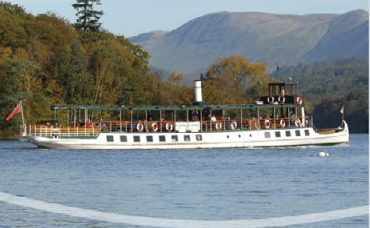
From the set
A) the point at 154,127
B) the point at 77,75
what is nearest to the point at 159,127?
the point at 154,127

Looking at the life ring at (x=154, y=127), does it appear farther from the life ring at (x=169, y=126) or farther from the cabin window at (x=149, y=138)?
the life ring at (x=169, y=126)

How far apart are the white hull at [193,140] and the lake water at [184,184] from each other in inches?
130

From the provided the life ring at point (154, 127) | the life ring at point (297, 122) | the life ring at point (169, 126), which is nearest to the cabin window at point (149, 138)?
the life ring at point (154, 127)

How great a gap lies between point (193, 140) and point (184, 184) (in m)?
43.6

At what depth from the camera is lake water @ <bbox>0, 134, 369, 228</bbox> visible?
4869cm

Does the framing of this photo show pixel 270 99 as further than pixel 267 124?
Yes

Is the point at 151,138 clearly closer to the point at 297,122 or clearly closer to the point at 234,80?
the point at 297,122

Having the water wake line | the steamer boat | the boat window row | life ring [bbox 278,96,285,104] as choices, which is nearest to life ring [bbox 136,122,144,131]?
the steamer boat

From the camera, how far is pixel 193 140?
108 metres

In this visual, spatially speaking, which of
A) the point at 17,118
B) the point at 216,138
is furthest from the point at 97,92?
the point at 216,138

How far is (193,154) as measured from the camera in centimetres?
9869

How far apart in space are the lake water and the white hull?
3301 millimetres

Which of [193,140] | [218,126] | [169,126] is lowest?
[193,140]

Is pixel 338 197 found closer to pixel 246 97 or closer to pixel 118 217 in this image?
pixel 118 217
